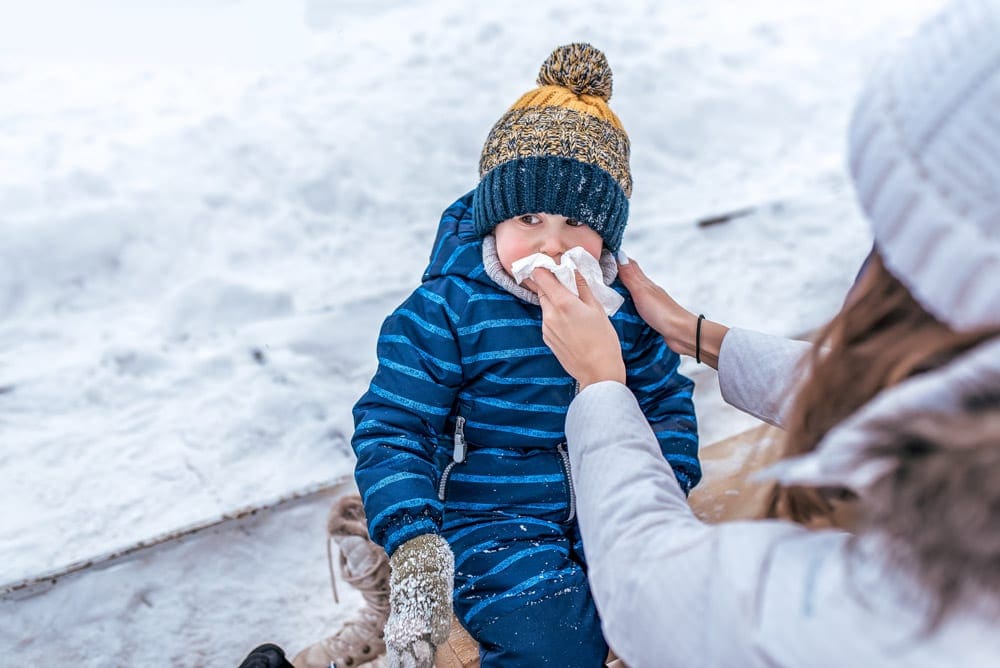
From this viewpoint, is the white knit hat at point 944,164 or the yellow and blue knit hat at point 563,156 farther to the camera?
the yellow and blue knit hat at point 563,156

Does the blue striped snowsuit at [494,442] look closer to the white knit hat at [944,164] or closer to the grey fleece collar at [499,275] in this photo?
the grey fleece collar at [499,275]

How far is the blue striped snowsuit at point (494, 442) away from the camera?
1.35 meters

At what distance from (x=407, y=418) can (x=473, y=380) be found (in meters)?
0.18

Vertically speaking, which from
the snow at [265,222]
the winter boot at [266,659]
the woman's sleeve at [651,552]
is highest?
the woman's sleeve at [651,552]

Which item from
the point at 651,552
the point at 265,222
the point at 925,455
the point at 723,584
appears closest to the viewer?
the point at 925,455

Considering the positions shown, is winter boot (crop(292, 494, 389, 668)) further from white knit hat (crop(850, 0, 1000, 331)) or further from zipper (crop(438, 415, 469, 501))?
white knit hat (crop(850, 0, 1000, 331))

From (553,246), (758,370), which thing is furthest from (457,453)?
(758,370)

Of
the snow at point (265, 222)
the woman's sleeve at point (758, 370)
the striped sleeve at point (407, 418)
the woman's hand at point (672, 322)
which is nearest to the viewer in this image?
the striped sleeve at point (407, 418)

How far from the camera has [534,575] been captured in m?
1.39

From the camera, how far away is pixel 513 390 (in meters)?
1.52

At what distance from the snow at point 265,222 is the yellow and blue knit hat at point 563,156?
109cm

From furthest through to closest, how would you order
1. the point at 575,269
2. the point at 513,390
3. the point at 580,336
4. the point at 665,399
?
the point at 665,399 → the point at 513,390 → the point at 575,269 → the point at 580,336

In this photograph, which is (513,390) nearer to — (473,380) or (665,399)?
(473,380)

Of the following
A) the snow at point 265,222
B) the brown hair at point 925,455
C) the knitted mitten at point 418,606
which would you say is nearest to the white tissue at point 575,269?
the knitted mitten at point 418,606
